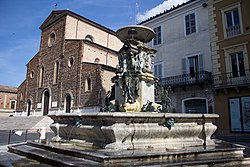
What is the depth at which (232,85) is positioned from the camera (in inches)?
582

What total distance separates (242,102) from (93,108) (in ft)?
47.3

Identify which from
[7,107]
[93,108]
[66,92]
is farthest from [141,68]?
[7,107]

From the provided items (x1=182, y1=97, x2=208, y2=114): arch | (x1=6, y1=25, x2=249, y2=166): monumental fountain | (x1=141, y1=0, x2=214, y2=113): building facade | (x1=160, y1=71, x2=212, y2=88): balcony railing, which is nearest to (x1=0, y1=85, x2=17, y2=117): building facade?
(x1=141, y1=0, x2=214, y2=113): building facade

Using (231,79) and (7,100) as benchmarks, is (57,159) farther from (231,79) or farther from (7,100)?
(7,100)

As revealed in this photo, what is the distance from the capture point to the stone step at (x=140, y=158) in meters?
3.95

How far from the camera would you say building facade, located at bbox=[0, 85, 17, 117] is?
4647 centimetres

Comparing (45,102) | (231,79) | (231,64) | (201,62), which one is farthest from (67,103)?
(231,64)

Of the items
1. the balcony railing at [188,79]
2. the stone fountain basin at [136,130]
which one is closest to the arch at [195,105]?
the balcony railing at [188,79]

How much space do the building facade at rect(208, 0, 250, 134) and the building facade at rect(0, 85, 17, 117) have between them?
4586 centimetres

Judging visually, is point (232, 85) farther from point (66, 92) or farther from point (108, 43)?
point (108, 43)

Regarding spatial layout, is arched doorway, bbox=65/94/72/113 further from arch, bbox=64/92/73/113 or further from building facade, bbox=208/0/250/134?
building facade, bbox=208/0/250/134

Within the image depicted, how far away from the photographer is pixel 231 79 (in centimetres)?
1523

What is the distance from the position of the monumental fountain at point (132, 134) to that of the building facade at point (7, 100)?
153 ft

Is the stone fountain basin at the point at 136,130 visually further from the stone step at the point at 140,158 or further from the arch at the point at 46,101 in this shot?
the arch at the point at 46,101
